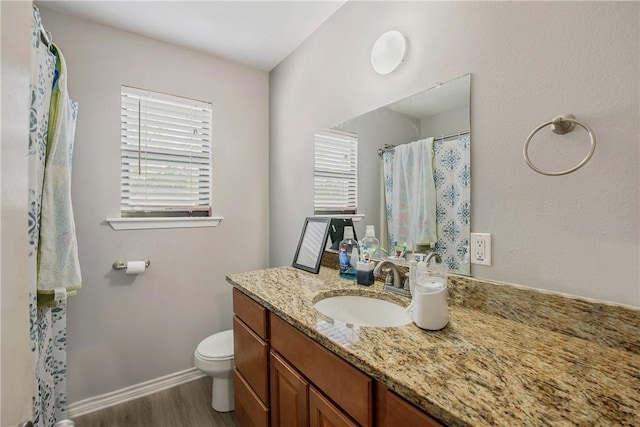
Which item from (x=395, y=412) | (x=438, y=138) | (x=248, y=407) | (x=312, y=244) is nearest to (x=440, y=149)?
(x=438, y=138)

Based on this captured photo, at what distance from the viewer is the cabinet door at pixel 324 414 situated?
819 millimetres

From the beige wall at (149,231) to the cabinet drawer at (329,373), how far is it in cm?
131

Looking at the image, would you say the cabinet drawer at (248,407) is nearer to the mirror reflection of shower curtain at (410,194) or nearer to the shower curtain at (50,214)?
the shower curtain at (50,214)

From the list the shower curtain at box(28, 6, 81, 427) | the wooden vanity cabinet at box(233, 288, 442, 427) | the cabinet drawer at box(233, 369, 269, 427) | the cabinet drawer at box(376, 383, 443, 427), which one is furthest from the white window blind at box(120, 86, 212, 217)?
the cabinet drawer at box(376, 383, 443, 427)

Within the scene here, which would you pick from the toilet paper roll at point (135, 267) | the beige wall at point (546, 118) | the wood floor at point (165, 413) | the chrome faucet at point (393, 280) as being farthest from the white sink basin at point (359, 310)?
the toilet paper roll at point (135, 267)

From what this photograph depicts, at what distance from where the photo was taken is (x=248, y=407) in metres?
1.46

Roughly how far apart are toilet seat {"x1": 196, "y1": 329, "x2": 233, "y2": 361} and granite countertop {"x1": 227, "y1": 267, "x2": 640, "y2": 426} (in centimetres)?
90

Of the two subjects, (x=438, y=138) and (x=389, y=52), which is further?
(x=389, y=52)

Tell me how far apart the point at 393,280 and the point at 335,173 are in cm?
83

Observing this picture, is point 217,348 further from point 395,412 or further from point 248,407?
point 395,412

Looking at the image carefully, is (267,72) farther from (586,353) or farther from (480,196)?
(586,353)

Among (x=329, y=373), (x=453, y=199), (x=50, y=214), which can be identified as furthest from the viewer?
(x=50, y=214)

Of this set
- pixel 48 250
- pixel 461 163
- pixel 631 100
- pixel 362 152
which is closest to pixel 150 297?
pixel 48 250

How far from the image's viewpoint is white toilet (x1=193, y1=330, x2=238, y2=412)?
1736 mm
